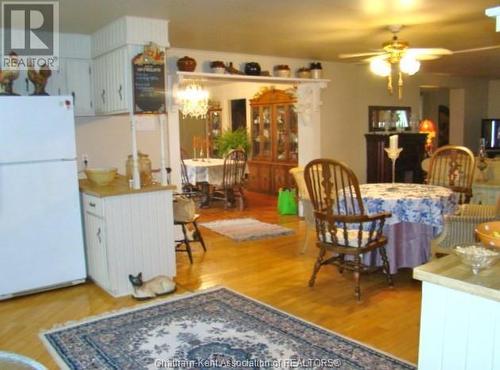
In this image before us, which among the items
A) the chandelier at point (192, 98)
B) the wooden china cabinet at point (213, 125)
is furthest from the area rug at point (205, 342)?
the wooden china cabinet at point (213, 125)

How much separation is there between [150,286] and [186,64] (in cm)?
249

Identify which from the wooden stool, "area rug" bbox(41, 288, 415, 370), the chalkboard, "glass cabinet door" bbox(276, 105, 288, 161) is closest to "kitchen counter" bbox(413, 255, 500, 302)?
"area rug" bbox(41, 288, 415, 370)

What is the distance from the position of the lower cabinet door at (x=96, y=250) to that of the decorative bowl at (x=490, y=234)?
107 inches

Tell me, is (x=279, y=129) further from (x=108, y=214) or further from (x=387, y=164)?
(x=108, y=214)

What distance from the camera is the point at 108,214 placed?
11.9ft

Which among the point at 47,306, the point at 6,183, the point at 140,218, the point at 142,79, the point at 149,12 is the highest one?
the point at 149,12

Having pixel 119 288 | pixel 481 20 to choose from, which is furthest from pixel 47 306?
pixel 481 20

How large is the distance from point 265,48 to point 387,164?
278 cm

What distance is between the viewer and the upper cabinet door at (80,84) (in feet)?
14.9

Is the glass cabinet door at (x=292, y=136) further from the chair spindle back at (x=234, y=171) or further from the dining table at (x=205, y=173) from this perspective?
the dining table at (x=205, y=173)

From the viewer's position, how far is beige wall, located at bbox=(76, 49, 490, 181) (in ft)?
15.7

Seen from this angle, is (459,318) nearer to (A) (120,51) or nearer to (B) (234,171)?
(A) (120,51)

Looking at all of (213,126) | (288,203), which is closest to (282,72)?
(288,203)

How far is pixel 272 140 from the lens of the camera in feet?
28.1
